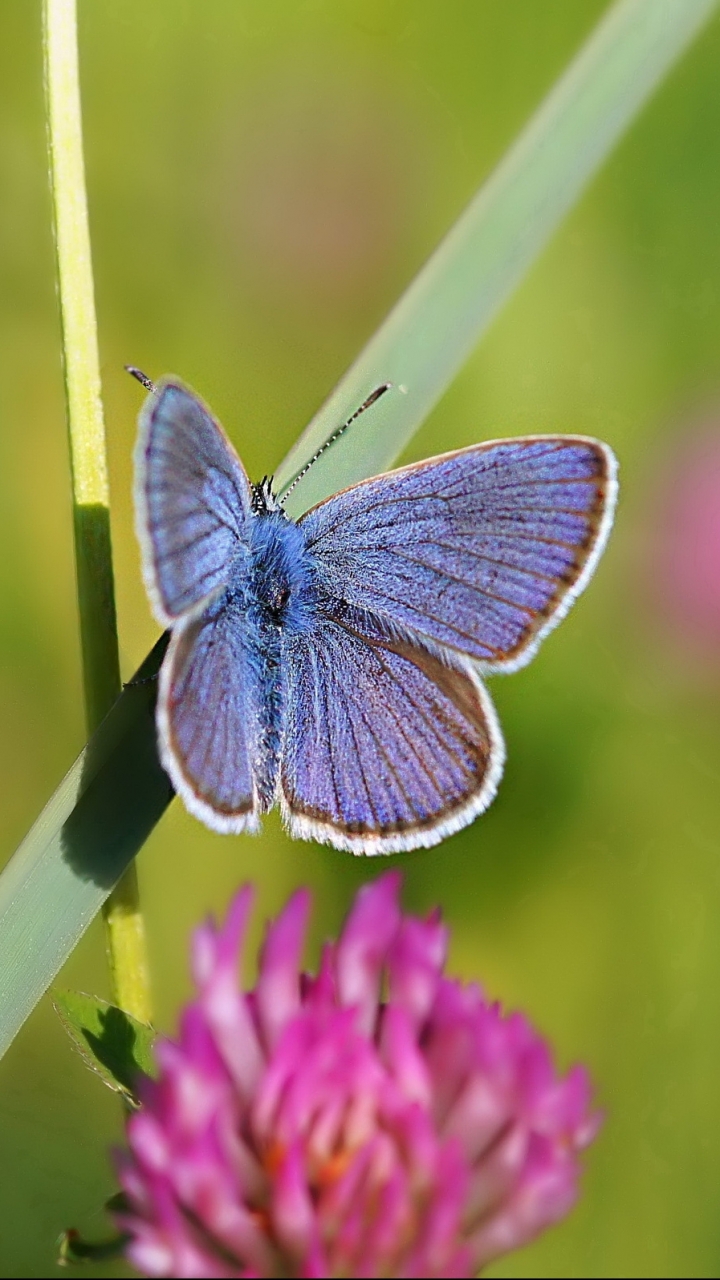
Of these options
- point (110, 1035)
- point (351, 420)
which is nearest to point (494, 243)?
point (351, 420)

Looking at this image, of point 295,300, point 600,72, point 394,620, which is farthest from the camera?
point 295,300

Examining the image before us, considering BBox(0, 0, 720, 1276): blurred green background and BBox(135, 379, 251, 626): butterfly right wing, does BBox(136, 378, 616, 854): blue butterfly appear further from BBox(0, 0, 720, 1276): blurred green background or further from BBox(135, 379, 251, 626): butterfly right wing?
BBox(0, 0, 720, 1276): blurred green background

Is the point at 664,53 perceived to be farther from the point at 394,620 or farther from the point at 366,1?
the point at 366,1

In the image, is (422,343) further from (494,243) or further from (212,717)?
(212,717)

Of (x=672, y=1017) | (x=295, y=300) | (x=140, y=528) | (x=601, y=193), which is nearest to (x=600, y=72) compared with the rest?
(x=140, y=528)

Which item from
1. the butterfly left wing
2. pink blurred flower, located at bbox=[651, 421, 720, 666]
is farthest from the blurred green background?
the butterfly left wing

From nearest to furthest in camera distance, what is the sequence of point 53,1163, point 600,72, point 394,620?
point 600,72 < point 394,620 < point 53,1163
